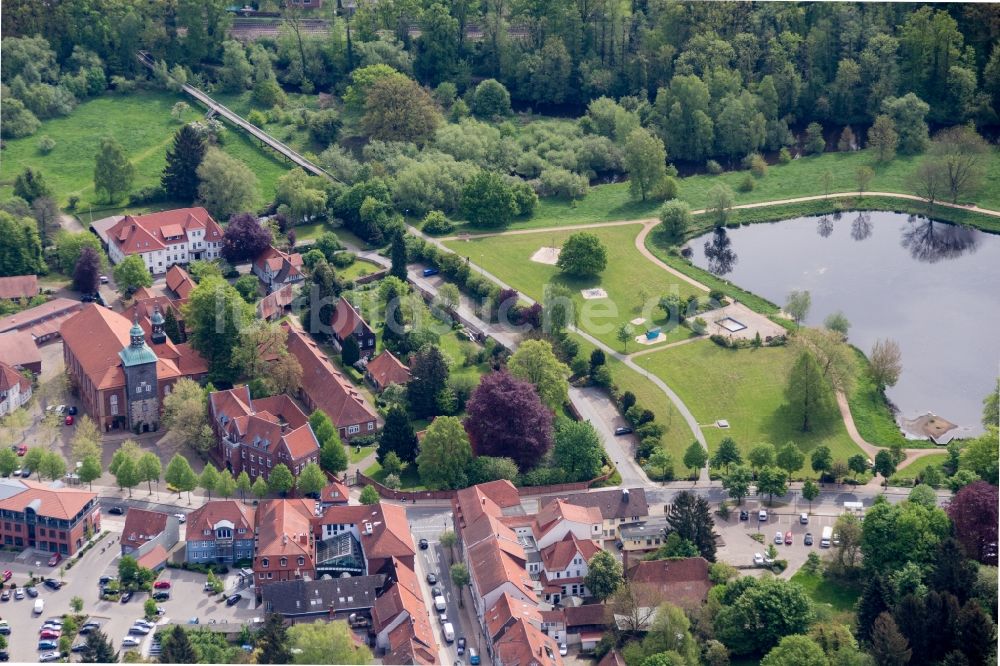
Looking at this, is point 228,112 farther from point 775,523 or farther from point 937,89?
point 775,523

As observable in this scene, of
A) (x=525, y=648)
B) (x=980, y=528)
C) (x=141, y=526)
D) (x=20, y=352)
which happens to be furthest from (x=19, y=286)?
(x=980, y=528)

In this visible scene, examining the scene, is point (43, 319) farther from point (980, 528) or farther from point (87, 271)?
point (980, 528)

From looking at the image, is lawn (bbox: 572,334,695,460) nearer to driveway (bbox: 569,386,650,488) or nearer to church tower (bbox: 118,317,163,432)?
driveway (bbox: 569,386,650,488)

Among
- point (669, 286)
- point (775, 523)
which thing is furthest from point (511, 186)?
point (775, 523)

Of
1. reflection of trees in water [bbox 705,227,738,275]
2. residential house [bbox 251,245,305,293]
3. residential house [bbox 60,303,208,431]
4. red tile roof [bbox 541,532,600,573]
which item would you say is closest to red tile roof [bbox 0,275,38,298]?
A: residential house [bbox 60,303,208,431]

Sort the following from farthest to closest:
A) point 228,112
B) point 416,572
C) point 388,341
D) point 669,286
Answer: point 228,112 → point 669,286 → point 388,341 → point 416,572

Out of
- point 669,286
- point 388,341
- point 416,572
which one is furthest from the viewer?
point 669,286

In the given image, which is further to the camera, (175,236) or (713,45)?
(713,45)
